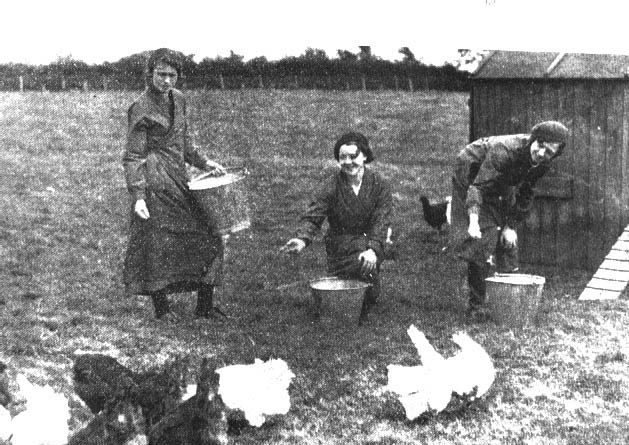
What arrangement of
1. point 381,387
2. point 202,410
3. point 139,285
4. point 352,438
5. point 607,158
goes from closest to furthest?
point 202,410 < point 352,438 < point 381,387 < point 139,285 < point 607,158

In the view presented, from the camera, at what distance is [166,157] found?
18.2ft

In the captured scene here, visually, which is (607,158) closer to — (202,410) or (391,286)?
(391,286)

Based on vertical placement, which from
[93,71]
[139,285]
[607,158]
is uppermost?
[93,71]

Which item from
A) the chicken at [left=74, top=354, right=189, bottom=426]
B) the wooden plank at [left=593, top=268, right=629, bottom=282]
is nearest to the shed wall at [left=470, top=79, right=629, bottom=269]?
the wooden plank at [left=593, top=268, right=629, bottom=282]

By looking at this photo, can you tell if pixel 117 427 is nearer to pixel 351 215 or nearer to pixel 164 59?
pixel 164 59

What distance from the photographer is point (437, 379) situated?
4.10 m

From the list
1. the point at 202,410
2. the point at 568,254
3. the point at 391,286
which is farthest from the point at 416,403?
the point at 568,254

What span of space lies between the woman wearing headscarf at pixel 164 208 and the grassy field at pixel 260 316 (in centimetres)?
21

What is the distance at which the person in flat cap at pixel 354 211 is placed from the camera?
586 cm

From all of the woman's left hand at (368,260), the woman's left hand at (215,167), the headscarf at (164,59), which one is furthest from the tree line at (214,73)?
the woman's left hand at (368,260)

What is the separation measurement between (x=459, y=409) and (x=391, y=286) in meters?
2.78

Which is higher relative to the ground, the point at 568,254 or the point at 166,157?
the point at 166,157

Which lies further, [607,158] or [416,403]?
[607,158]

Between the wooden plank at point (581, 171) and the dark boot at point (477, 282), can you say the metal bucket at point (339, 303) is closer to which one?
the dark boot at point (477, 282)
